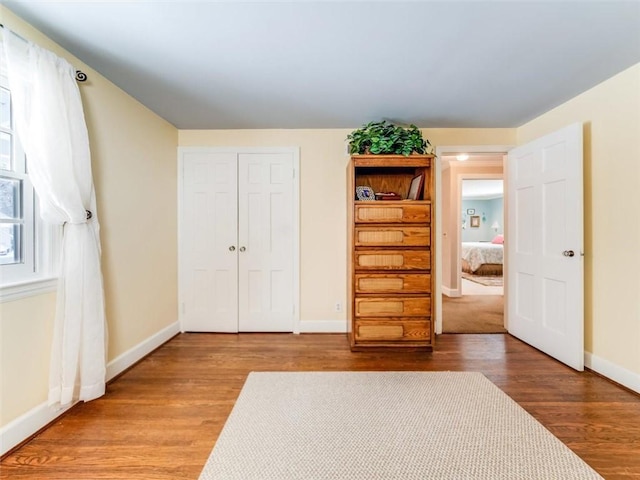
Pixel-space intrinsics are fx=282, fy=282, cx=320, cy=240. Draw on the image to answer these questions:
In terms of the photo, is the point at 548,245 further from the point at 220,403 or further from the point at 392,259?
the point at 220,403

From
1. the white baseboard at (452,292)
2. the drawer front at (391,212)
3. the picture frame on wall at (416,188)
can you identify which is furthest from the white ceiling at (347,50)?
the white baseboard at (452,292)

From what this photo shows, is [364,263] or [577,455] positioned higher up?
[364,263]

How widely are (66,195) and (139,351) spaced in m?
1.45

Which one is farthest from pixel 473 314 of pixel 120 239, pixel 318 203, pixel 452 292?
pixel 120 239

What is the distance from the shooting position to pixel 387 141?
2.56 meters

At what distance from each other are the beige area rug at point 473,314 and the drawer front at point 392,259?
3.75 feet

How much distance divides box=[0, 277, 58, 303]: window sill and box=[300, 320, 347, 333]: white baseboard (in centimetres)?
208

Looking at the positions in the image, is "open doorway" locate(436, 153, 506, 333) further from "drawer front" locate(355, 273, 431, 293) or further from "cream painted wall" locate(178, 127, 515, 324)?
"cream painted wall" locate(178, 127, 515, 324)

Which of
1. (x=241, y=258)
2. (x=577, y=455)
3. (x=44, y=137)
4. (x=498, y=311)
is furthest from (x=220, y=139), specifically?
(x=498, y=311)

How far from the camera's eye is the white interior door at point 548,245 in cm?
221

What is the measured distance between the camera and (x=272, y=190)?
3061mm

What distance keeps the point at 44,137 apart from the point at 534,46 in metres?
2.85

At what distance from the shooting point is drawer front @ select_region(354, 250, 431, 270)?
2537mm

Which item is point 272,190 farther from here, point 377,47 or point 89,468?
point 89,468
